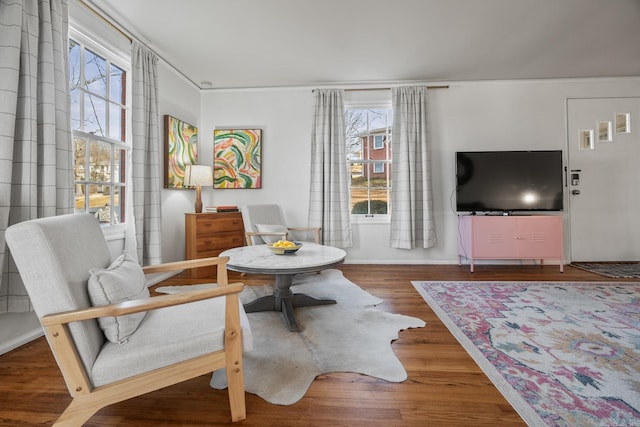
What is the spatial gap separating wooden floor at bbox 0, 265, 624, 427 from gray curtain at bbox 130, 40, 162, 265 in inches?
48.3

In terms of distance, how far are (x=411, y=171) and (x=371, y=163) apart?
0.61 meters

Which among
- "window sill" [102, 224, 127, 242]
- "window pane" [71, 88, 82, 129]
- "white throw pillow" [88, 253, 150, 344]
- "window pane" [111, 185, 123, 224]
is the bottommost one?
"white throw pillow" [88, 253, 150, 344]

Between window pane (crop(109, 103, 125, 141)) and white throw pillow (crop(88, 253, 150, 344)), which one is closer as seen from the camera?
white throw pillow (crop(88, 253, 150, 344))

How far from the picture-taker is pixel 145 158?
2918 millimetres

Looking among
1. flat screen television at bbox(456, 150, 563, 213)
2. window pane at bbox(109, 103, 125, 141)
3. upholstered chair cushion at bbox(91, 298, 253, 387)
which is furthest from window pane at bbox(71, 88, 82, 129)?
flat screen television at bbox(456, 150, 563, 213)

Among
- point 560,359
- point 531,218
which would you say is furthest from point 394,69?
point 560,359

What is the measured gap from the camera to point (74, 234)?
1170 mm

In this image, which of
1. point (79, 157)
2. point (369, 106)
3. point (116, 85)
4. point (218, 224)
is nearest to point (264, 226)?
point (218, 224)

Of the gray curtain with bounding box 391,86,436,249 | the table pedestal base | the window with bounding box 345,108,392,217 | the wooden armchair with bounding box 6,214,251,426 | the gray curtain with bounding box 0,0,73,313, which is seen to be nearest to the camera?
the wooden armchair with bounding box 6,214,251,426

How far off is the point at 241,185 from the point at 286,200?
2.23 feet

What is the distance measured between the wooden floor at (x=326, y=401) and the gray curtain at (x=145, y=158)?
48.3 inches

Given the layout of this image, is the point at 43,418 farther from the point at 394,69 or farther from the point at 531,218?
the point at 531,218

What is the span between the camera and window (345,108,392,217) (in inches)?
166

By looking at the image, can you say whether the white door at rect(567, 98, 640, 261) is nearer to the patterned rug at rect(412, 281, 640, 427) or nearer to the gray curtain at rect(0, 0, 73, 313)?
the patterned rug at rect(412, 281, 640, 427)
